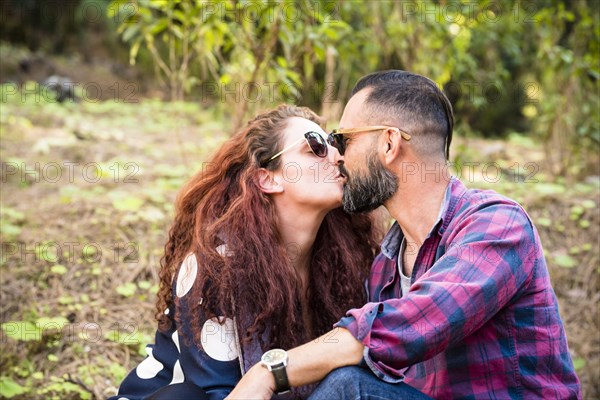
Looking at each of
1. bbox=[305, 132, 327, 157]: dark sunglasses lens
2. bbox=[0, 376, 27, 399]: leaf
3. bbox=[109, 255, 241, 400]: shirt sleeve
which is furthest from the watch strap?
bbox=[0, 376, 27, 399]: leaf

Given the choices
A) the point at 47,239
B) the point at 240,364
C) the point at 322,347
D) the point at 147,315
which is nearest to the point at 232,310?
the point at 240,364

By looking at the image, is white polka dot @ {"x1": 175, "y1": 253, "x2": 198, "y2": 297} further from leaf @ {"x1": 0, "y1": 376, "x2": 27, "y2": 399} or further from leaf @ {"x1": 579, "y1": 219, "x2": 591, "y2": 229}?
leaf @ {"x1": 579, "y1": 219, "x2": 591, "y2": 229}

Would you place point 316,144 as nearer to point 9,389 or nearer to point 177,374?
point 177,374

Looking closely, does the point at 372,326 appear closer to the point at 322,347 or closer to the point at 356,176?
the point at 322,347

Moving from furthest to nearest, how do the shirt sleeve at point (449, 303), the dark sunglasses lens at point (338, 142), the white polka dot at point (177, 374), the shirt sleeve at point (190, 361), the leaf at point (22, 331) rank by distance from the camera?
the leaf at point (22, 331)
the dark sunglasses lens at point (338, 142)
the white polka dot at point (177, 374)
the shirt sleeve at point (190, 361)
the shirt sleeve at point (449, 303)

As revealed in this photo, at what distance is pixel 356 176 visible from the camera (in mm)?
2580

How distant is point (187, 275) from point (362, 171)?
80cm

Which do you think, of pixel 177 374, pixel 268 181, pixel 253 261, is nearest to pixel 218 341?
pixel 177 374

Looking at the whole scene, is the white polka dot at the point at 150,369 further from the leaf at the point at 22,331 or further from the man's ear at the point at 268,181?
the leaf at the point at 22,331

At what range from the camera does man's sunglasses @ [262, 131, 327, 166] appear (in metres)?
2.72

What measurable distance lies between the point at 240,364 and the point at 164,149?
4782 mm

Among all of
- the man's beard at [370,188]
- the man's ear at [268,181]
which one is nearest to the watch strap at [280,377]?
the man's beard at [370,188]

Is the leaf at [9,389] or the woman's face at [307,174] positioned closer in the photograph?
the woman's face at [307,174]

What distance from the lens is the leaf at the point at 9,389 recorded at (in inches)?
116
